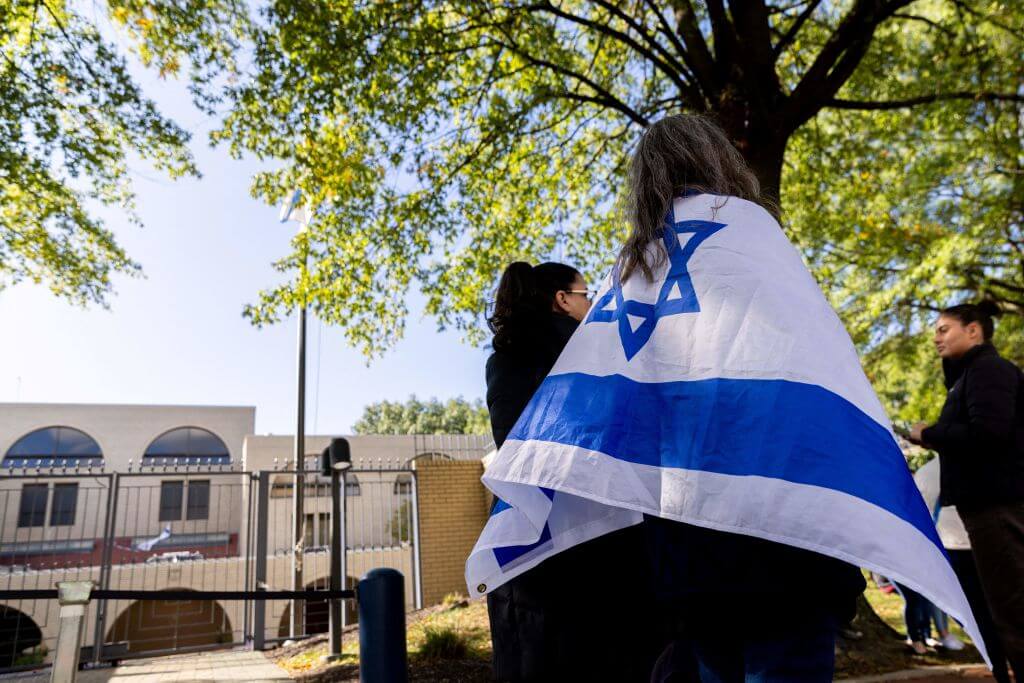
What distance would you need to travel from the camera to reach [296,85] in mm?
8430

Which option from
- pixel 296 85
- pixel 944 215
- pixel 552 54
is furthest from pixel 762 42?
pixel 944 215

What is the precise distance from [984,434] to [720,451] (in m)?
2.81

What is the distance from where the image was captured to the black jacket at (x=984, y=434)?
357 cm

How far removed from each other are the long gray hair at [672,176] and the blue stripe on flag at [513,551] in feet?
2.54

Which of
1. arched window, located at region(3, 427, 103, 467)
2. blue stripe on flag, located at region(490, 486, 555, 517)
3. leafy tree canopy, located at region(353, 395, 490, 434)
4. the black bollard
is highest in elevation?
leafy tree canopy, located at region(353, 395, 490, 434)

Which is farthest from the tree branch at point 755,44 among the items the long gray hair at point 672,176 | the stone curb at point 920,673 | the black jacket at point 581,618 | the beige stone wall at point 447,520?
the beige stone wall at point 447,520

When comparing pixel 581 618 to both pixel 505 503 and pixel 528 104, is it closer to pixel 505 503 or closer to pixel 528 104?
pixel 505 503

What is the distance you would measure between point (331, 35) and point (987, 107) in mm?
11617

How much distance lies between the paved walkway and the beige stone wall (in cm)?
439

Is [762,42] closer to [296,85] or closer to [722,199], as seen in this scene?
[296,85]

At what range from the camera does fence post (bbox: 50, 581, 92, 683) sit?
329 cm

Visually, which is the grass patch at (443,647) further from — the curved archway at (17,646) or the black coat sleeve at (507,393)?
the black coat sleeve at (507,393)

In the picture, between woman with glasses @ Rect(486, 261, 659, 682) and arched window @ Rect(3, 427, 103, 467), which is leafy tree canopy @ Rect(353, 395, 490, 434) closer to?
arched window @ Rect(3, 427, 103, 467)

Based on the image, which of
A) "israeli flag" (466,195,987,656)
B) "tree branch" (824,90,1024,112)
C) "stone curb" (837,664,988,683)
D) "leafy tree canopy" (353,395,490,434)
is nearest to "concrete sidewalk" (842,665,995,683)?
"stone curb" (837,664,988,683)
